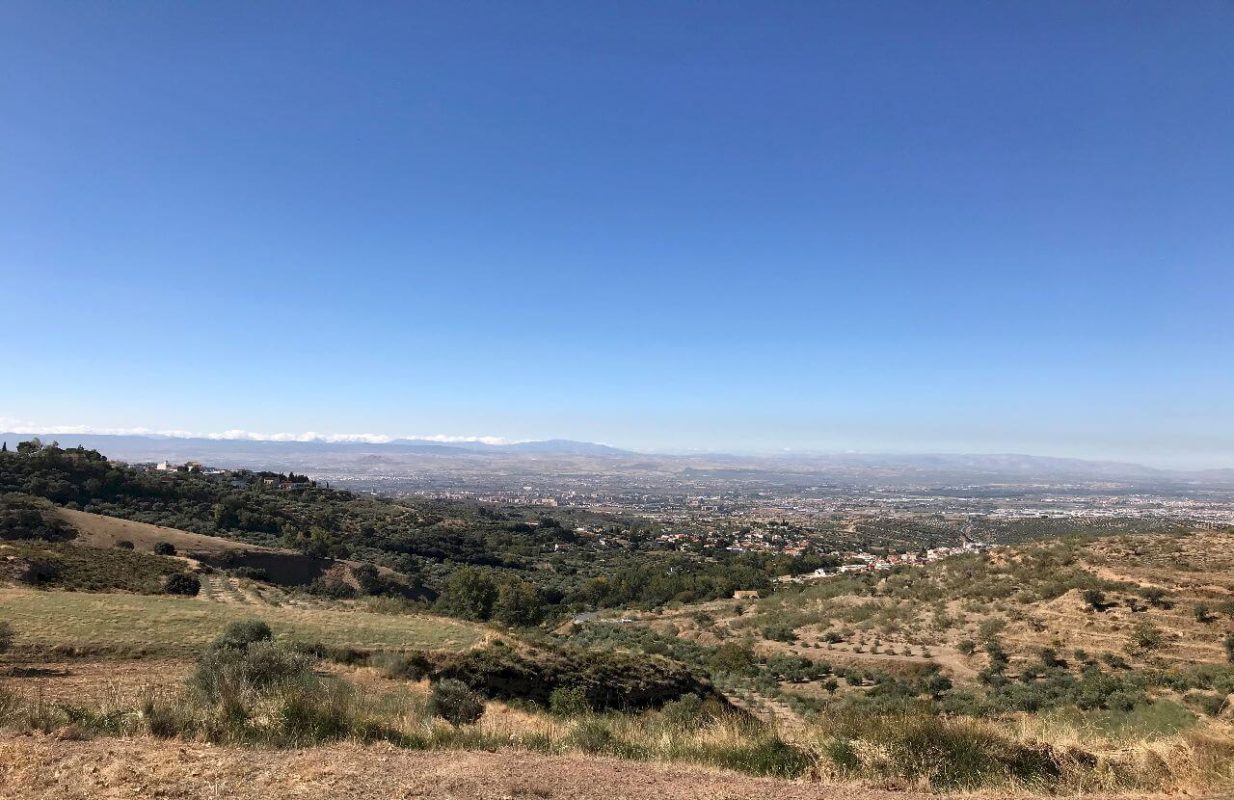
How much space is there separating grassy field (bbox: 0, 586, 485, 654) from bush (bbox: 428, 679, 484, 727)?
6413 millimetres

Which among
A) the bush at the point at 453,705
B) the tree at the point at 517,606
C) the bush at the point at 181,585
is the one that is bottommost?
the tree at the point at 517,606

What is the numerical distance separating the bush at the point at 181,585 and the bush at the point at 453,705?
2021 centimetres

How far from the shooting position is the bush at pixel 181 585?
25.1 metres

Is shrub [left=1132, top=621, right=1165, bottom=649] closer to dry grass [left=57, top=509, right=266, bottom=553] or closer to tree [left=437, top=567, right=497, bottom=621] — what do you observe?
tree [left=437, top=567, right=497, bottom=621]

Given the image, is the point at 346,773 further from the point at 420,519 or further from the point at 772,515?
the point at 772,515

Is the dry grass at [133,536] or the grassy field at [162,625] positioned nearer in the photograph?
the grassy field at [162,625]

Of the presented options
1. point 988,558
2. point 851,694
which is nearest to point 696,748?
point 851,694

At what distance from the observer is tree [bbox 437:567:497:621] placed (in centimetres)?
3781

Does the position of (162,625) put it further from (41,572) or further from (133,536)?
(133,536)

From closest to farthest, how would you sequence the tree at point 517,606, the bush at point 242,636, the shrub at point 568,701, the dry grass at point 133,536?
the bush at point 242,636
the shrub at point 568,701
the tree at point 517,606
the dry grass at point 133,536

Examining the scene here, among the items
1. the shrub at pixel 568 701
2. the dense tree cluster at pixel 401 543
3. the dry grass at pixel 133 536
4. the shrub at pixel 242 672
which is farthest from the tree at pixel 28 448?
the shrub at pixel 568 701

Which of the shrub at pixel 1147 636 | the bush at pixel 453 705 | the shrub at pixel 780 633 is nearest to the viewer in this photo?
the bush at pixel 453 705

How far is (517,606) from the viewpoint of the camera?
38500 millimetres

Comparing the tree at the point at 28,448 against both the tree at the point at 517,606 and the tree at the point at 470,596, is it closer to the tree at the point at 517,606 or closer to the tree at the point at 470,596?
the tree at the point at 470,596
